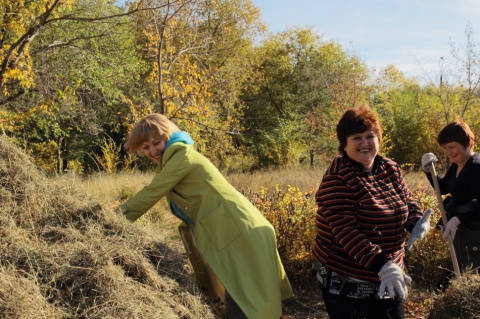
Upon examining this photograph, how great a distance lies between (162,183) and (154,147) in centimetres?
24

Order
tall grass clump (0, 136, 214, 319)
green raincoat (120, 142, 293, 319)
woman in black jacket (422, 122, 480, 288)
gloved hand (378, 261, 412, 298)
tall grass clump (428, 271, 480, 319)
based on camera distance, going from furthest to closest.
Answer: woman in black jacket (422, 122, 480, 288), green raincoat (120, 142, 293, 319), tall grass clump (428, 271, 480, 319), gloved hand (378, 261, 412, 298), tall grass clump (0, 136, 214, 319)

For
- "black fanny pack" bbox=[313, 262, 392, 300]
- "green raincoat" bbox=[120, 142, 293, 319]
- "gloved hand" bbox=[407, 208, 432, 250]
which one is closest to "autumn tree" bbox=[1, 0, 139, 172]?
"green raincoat" bbox=[120, 142, 293, 319]

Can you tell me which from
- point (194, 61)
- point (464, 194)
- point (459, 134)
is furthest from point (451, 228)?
point (194, 61)

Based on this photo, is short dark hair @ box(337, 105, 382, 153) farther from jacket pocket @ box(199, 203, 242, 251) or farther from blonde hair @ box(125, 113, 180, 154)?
blonde hair @ box(125, 113, 180, 154)

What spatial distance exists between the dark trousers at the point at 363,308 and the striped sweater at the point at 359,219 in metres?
0.13

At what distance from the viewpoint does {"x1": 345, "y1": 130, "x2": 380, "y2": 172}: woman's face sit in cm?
233

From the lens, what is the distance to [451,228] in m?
3.27

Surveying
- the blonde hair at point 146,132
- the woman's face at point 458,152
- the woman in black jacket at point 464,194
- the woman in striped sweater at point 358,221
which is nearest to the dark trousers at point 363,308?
the woman in striped sweater at point 358,221

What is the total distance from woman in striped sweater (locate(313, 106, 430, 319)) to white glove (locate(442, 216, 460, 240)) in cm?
96

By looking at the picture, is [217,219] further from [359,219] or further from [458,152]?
[458,152]

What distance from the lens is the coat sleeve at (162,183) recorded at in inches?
100

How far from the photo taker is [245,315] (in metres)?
2.51

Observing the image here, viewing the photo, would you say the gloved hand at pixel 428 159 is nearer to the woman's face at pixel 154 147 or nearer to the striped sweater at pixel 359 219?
the striped sweater at pixel 359 219

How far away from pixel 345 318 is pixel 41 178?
1.86m
